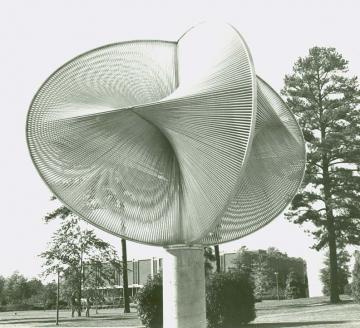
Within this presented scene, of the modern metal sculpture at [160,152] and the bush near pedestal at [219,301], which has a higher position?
the modern metal sculpture at [160,152]

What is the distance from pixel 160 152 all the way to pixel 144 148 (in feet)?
1.32

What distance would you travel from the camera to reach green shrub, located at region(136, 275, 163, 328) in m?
17.3

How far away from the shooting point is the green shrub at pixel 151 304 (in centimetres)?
1727

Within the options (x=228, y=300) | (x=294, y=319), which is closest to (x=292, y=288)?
(x=294, y=319)

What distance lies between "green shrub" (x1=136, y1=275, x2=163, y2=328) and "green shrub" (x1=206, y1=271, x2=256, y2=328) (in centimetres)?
163

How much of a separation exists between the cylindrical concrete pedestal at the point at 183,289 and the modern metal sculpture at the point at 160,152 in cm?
2

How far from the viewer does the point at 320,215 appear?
3145cm

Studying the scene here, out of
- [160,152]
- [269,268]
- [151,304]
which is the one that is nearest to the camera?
[160,152]

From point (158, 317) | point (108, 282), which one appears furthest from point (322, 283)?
point (158, 317)

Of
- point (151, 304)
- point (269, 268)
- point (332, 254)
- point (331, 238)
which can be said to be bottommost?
point (151, 304)

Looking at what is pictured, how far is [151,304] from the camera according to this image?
686 inches

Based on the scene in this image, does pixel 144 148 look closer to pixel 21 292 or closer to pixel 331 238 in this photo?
pixel 331 238

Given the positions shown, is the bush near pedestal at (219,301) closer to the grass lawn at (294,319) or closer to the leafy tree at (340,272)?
the grass lawn at (294,319)

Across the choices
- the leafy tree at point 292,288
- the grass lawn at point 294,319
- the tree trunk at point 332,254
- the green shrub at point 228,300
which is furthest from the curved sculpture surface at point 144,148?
the leafy tree at point 292,288
